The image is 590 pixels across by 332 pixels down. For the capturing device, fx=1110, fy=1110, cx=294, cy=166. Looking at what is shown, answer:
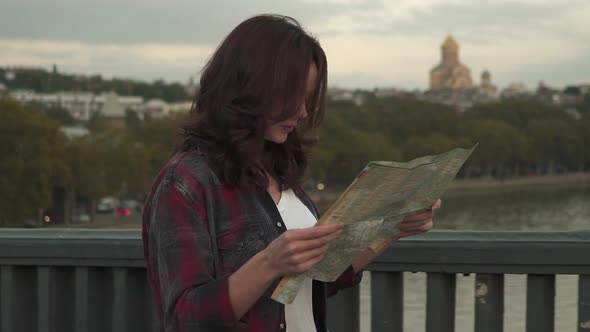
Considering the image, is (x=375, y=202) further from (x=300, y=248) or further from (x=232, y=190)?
(x=232, y=190)

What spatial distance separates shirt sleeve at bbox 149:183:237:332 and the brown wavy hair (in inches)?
4.1

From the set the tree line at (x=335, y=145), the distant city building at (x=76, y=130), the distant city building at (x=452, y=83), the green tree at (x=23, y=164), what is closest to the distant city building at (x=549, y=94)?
the distant city building at (x=452, y=83)

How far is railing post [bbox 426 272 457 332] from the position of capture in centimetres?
251

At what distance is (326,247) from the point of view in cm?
163

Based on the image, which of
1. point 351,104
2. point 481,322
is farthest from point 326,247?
point 351,104

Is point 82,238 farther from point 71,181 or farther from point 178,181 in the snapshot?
point 71,181

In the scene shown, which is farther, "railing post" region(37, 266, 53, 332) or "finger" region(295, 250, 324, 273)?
"railing post" region(37, 266, 53, 332)

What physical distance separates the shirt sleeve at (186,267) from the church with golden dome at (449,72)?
5059 inches

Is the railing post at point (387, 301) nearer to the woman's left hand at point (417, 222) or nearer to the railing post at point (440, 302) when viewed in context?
the railing post at point (440, 302)

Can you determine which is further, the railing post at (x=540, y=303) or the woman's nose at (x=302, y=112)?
the railing post at (x=540, y=303)

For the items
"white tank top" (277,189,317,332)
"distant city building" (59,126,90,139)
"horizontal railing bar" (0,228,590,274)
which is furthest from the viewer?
"distant city building" (59,126,90,139)

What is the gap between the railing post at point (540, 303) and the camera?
2.46m

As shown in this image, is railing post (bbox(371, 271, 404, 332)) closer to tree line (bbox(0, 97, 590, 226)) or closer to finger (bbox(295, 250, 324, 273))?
finger (bbox(295, 250, 324, 273))

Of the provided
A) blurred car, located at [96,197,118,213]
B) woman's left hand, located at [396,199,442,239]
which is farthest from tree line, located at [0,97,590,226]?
woman's left hand, located at [396,199,442,239]
